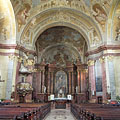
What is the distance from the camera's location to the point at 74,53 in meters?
25.4

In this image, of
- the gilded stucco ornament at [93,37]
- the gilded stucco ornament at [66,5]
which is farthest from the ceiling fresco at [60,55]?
the gilded stucco ornament at [66,5]

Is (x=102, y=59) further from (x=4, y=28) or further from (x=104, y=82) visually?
(x=4, y=28)

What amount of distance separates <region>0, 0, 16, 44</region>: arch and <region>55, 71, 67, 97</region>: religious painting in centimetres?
1164

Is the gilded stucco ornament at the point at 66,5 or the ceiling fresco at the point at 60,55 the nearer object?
the gilded stucco ornament at the point at 66,5

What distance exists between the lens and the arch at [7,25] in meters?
14.9

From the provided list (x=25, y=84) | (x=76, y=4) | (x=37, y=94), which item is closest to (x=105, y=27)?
(x=76, y=4)

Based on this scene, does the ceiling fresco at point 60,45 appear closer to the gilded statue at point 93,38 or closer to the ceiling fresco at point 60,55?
the ceiling fresco at point 60,55

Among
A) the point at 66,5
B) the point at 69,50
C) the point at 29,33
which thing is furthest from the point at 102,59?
the point at 69,50

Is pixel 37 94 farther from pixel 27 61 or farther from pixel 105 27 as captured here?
pixel 105 27

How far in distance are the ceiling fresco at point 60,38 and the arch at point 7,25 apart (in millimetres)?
7589

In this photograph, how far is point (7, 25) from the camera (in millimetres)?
15641

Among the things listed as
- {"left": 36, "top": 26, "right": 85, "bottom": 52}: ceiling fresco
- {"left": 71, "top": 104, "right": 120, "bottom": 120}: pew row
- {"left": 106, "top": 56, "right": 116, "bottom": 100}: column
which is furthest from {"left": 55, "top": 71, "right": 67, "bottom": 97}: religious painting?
{"left": 71, "top": 104, "right": 120, "bottom": 120}: pew row

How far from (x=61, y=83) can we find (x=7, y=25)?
1329cm

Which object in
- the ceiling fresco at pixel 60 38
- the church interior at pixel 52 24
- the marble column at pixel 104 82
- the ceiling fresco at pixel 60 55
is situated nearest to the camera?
the church interior at pixel 52 24
